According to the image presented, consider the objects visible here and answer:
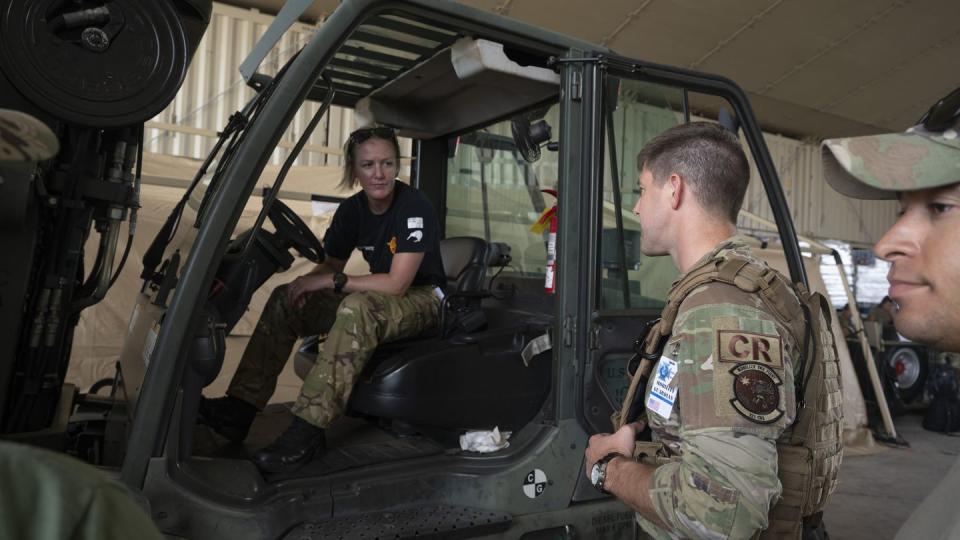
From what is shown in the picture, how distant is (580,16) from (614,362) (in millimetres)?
7038

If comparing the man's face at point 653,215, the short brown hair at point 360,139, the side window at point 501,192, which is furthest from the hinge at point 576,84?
the short brown hair at point 360,139

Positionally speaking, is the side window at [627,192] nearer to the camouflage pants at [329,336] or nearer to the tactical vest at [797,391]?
the camouflage pants at [329,336]

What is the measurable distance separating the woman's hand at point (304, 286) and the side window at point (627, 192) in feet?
3.51

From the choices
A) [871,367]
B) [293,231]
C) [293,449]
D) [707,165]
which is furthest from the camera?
[871,367]

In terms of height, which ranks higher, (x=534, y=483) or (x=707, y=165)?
(x=707, y=165)

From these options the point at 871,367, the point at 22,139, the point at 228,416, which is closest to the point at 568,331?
the point at 228,416

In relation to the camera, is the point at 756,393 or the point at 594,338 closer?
the point at 756,393

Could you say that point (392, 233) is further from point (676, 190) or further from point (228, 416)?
point (676, 190)

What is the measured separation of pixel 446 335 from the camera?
2.68 meters

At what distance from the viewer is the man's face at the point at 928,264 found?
88 cm

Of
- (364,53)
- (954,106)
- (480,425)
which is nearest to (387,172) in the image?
(364,53)

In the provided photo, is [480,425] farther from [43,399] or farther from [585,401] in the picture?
[43,399]

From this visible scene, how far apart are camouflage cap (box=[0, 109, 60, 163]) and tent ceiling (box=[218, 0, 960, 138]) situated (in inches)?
282

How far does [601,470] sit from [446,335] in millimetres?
1179
